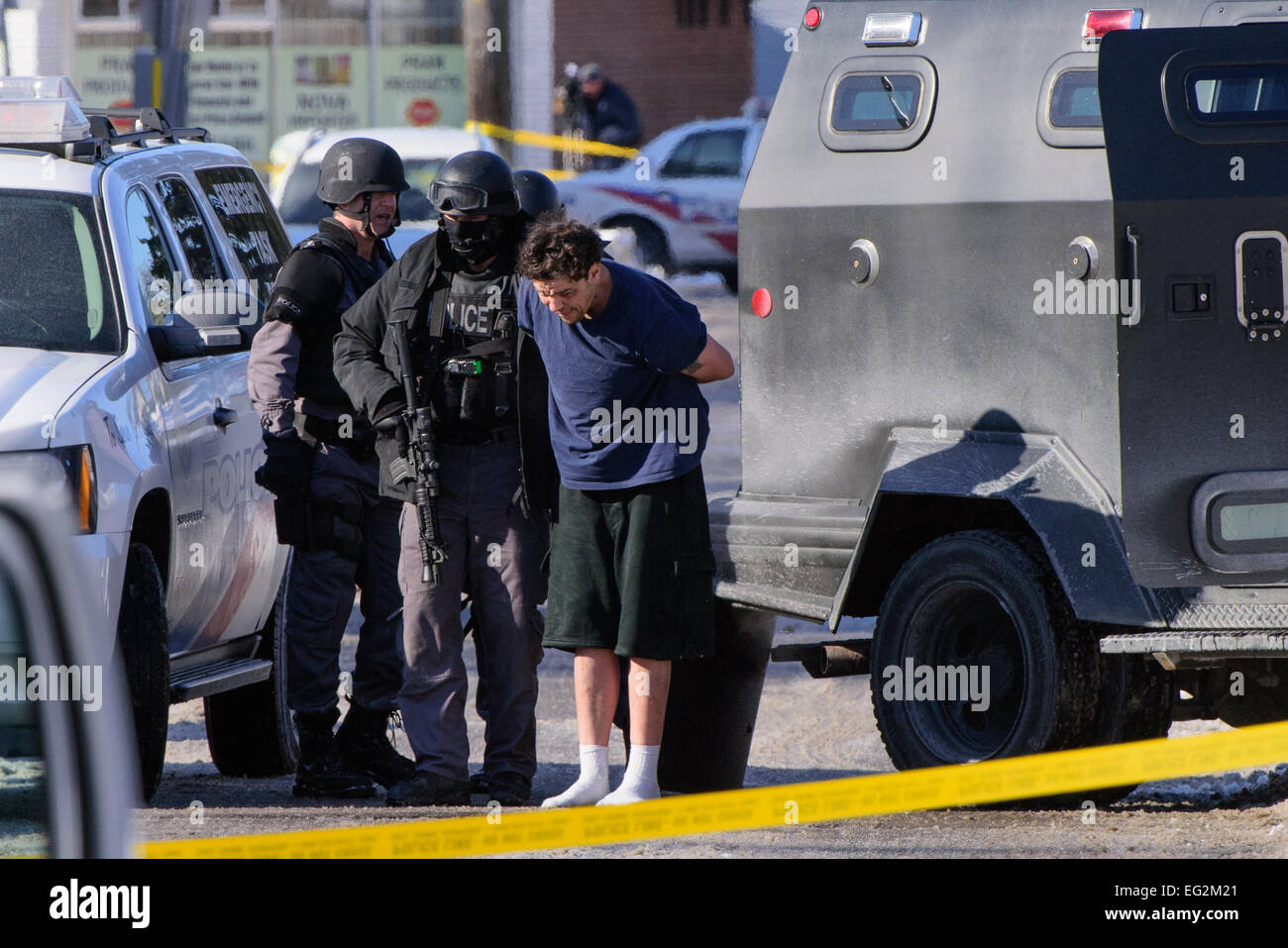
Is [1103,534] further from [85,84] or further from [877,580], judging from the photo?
[85,84]

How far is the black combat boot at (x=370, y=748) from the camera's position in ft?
23.4

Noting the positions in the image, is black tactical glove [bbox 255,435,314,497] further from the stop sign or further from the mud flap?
the stop sign

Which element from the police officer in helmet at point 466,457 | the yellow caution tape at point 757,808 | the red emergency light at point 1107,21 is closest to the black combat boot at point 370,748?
the police officer in helmet at point 466,457

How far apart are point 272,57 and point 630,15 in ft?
18.4

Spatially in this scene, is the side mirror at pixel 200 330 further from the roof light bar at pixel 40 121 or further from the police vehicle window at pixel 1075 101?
the police vehicle window at pixel 1075 101

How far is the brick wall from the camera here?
104ft

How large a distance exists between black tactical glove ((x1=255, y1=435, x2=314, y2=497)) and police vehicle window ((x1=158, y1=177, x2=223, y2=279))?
796 millimetres

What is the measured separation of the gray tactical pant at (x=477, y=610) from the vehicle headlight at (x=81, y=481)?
97 cm

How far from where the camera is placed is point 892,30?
21.7 ft

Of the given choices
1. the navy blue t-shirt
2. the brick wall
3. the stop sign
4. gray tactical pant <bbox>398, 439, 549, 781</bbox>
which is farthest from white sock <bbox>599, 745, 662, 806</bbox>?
the brick wall

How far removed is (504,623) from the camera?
645cm

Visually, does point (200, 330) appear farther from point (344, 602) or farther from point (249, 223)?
point (249, 223)

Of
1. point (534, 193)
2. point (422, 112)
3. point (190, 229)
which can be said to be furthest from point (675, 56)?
point (190, 229)
